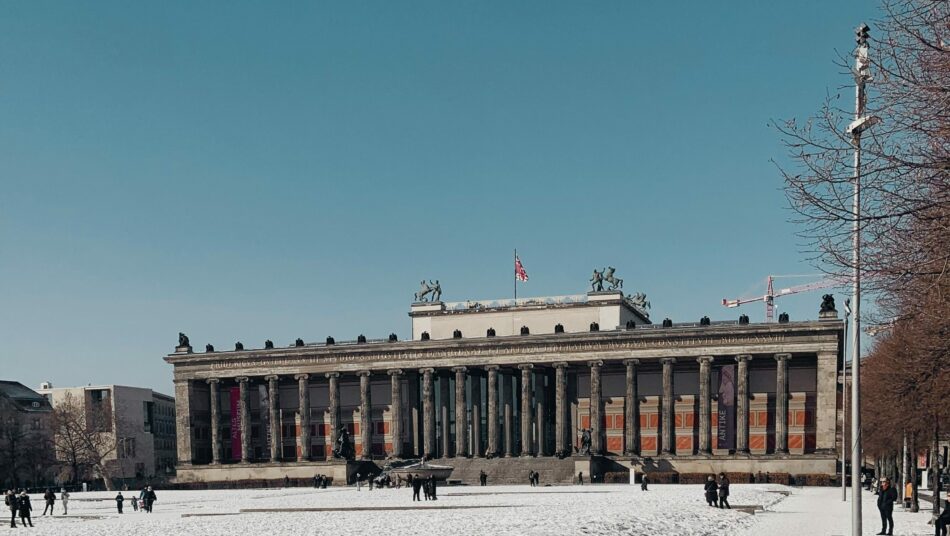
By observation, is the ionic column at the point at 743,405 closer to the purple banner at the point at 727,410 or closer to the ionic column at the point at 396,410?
the purple banner at the point at 727,410

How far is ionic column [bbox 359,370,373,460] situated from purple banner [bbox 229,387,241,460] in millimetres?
16473

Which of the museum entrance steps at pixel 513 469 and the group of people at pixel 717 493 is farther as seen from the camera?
the museum entrance steps at pixel 513 469

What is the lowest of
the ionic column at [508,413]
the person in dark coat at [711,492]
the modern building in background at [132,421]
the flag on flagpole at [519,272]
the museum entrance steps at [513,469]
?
the modern building in background at [132,421]

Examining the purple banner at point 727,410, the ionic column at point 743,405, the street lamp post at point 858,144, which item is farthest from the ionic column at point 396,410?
the street lamp post at point 858,144

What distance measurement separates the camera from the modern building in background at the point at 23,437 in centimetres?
14075

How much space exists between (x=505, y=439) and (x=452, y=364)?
11259 mm

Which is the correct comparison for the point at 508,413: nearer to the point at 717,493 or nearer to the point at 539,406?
the point at 539,406

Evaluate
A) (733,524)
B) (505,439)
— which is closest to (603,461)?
(505,439)

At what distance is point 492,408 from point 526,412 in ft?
14.0

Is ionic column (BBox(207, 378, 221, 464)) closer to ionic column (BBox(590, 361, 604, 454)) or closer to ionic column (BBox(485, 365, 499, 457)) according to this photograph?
ionic column (BBox(485, 365, 499, 457))

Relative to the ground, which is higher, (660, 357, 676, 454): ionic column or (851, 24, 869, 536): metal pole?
(851, 24, 869, 536): metal pole

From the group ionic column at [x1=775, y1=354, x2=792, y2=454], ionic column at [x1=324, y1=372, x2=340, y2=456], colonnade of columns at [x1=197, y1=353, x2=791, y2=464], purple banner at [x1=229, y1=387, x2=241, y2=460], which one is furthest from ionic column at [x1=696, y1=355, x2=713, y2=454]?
purple banner at [x1=229, y1=387, x2=241, y2=460]

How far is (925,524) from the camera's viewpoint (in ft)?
148

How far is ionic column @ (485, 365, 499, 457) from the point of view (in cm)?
11656
